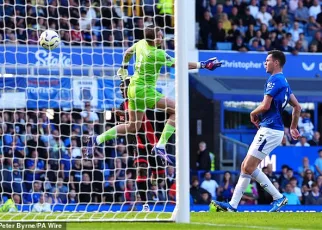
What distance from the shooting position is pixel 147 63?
1466 centimetres

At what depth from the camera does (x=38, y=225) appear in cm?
1137

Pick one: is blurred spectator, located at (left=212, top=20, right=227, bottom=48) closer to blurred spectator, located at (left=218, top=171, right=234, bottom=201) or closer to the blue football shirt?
blurred spectator, located at (left=218, top=171, right=234, bottom=201)

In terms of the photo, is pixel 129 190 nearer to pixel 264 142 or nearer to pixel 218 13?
pixel 264 142

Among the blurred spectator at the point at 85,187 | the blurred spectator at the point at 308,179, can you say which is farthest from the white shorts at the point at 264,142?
the blurred spectator at the point at 308,179

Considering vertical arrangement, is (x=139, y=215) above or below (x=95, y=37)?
below

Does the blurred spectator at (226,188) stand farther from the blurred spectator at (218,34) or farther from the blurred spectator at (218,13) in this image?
the blurred spectator at (218,13)

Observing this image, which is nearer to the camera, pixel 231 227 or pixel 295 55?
pixel 231 227

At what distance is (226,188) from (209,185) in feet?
1.31

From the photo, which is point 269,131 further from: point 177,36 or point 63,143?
point 63,143

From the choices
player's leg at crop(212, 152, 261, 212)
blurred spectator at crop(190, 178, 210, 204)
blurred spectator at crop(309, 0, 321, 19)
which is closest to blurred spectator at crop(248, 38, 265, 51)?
blurred spectator at crop(309, 0, 321, 19)

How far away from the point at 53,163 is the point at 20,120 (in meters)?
1.20

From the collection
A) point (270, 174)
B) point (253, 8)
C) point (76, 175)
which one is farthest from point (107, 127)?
point (253, 8)

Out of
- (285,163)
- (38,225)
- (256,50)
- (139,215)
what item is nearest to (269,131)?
(139,215)

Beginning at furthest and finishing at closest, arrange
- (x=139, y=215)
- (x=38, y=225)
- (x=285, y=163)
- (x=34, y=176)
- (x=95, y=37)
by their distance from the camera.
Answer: (x=285, y=163) → (x=95, y=37) → (x=34, y=176) → (x=139, y=215) → (x=38, y=225)
